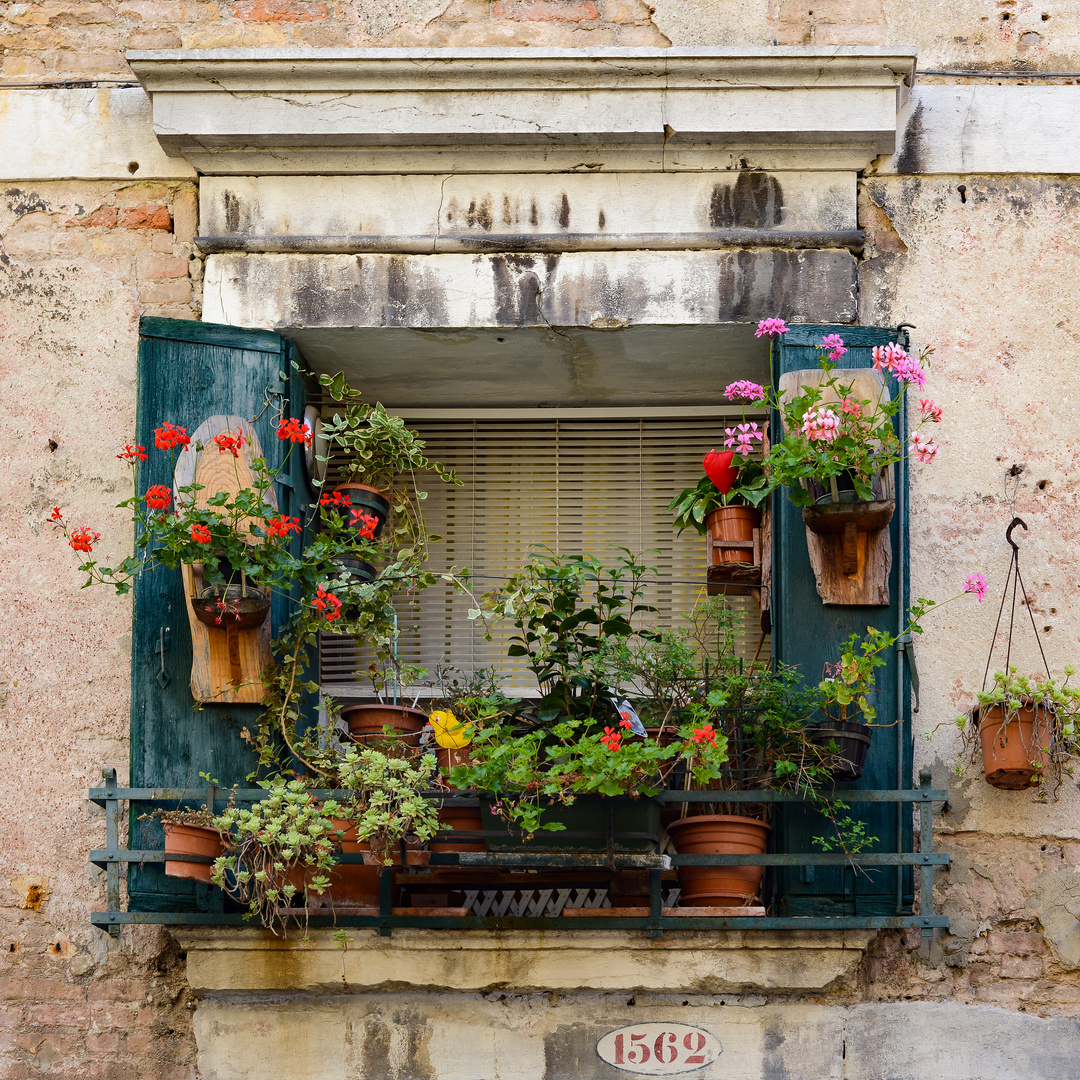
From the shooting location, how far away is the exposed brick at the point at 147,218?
5004mm

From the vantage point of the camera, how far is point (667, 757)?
3.90m

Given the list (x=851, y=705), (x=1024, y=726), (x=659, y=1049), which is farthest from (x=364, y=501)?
(x=1024, y=726)

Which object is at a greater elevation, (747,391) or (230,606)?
(747,391)

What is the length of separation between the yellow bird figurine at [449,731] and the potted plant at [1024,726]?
147cm

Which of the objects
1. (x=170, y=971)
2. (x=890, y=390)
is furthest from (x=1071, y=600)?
(x=170, y=971)

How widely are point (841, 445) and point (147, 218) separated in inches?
94.0

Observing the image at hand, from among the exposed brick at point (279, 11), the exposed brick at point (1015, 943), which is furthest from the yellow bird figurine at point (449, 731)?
the exposed brick at point (279, 11)

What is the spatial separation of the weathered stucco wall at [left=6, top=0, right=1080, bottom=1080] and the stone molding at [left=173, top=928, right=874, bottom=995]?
0.19ft

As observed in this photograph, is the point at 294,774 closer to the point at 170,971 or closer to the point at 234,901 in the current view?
the point at 234,901

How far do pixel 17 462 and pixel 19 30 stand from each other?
1487 mm

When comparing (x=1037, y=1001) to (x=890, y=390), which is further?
(x=890, y=390)

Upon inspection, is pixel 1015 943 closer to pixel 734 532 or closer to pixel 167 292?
pixel 734 532

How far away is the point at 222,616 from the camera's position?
4285 millimetres

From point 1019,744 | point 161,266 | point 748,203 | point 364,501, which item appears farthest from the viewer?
point 161,266
